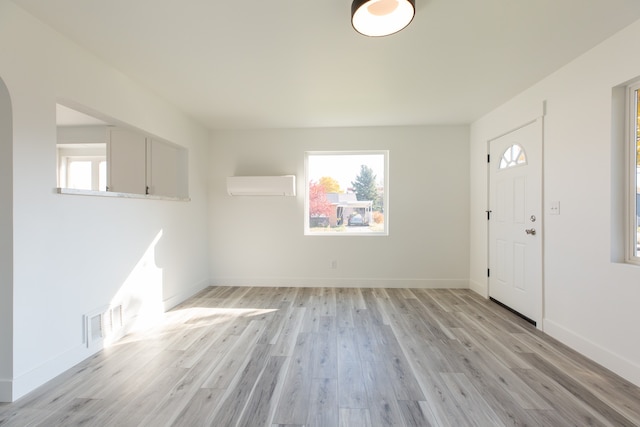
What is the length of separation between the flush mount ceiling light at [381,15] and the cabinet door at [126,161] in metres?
2.99

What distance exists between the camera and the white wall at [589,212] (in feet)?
6.32

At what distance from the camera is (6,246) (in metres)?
1.65

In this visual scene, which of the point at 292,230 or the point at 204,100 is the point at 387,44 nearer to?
the point at 204,100

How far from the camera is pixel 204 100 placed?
310 centimetres

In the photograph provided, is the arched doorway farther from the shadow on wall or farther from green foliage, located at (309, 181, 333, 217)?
green foliage, located at (309, 181, 333, 217)

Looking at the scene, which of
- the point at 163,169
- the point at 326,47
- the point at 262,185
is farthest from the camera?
the point at 262,185

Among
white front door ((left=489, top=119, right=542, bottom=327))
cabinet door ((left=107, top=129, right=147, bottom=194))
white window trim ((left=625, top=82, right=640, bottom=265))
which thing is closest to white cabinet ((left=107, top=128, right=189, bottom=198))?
cabinet door ((left=107, top=129, right=147, bottom=194))

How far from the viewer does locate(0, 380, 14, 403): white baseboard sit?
5.44 feet

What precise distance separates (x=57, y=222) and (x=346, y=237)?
3193 millimetres

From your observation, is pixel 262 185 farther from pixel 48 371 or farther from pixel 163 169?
pixel 48 371

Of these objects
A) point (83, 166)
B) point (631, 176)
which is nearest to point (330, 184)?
point (631, 176)

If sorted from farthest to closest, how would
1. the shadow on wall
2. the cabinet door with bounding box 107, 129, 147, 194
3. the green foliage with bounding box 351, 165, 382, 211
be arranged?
the green foliage with bounding box 351, 165, 382, 211 → the cabinet door with bounding box 107, 129, 147, 194 → the shadow on wall

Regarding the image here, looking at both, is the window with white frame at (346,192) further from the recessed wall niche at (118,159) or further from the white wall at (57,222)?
the white wall at (57,222)

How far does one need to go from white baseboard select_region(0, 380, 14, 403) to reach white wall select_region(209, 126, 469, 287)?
8.47 ft
